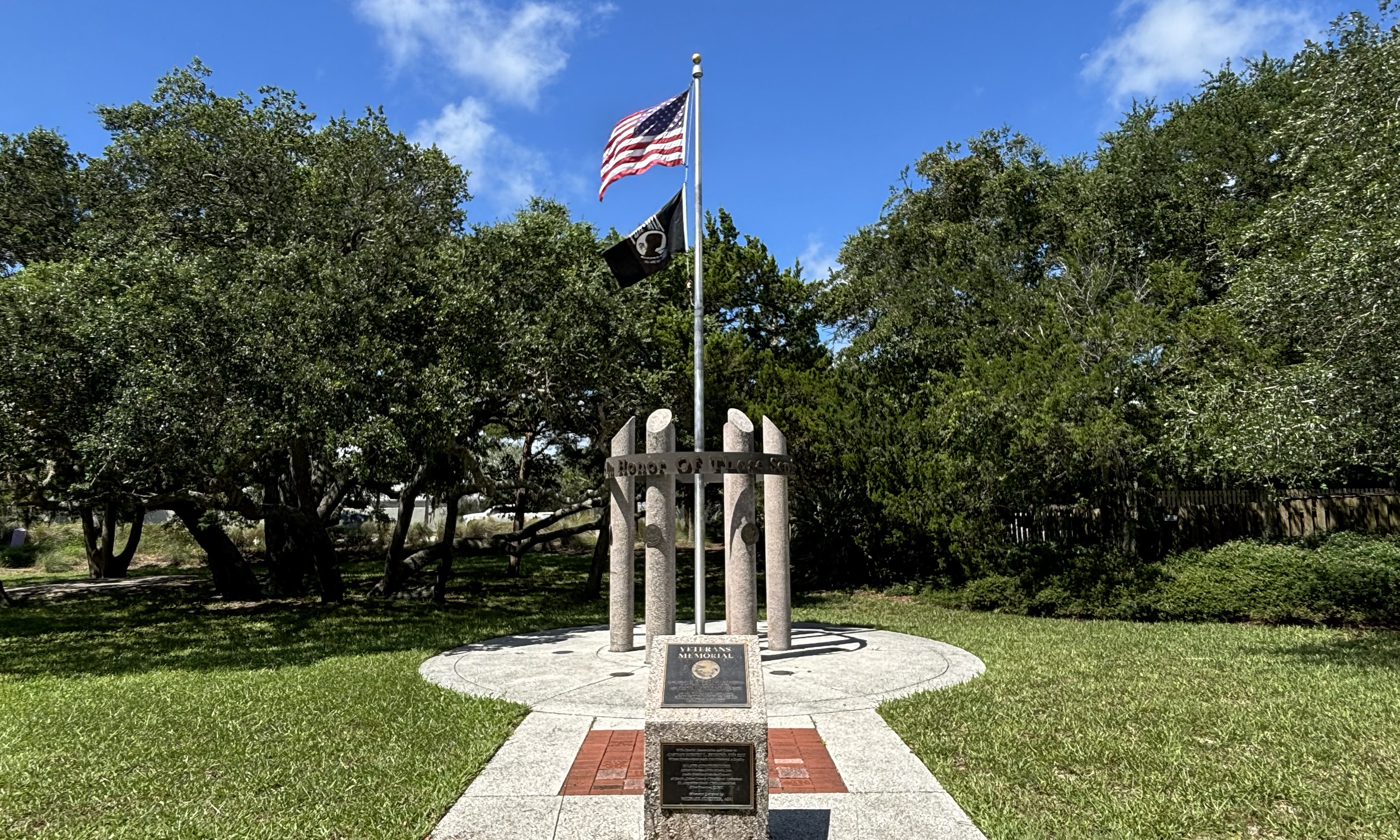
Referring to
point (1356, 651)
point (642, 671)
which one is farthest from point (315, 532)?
point (1356, 651)

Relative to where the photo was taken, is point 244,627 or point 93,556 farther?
point 93,556

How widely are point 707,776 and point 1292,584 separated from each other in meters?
14.1

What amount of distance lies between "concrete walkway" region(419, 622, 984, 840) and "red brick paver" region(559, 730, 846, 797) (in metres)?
0.09

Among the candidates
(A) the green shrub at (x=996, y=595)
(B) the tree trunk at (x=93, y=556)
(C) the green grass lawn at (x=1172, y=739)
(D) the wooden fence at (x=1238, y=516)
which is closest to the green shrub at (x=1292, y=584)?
(C) the green grass lawn at (x=1172, y=739)

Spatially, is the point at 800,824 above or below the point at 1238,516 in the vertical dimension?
below

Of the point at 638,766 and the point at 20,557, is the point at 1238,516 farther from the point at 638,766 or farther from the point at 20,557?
the point at 20,557

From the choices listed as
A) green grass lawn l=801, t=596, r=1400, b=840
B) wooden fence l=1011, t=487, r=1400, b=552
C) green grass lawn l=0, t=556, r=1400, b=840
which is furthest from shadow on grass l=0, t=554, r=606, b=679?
wooden fence l=1011, t=487, r=1400, b=552

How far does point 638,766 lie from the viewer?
20.5 ft

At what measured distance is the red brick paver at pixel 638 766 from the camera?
226 inches

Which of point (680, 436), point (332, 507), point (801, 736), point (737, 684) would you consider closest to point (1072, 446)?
point (680, 436)

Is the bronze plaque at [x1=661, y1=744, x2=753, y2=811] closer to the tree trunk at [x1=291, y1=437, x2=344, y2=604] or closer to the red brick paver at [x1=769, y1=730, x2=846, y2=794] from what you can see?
the red brick paver at [x1=769, y1=730, x2=846, y2=794]

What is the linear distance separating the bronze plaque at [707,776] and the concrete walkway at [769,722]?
54 centimetres

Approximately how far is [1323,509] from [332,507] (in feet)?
77.7

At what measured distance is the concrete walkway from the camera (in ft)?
16.7
